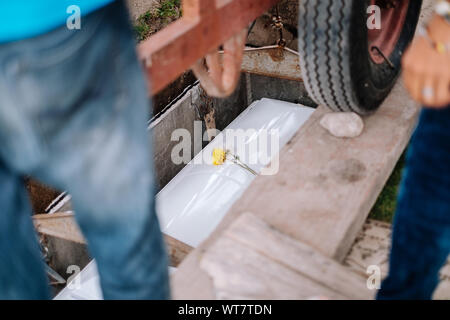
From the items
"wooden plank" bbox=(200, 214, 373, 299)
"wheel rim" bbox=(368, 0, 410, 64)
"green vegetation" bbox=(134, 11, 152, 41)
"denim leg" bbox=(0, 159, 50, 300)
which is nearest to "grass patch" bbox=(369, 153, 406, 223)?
"wheel rim" bbox=(368, 0, 410, 64)

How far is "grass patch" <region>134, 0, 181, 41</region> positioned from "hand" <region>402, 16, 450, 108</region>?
3671mm

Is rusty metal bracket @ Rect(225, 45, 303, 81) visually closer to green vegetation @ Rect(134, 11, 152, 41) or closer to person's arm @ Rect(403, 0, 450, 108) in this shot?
green vegetation @ Rect(134, 11, 152, 41)

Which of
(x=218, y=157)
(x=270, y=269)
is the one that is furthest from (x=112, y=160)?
(x=218, y=157)

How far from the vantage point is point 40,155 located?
2.99ft

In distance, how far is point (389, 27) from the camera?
300cm

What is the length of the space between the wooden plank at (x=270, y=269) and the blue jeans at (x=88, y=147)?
0.68 meters

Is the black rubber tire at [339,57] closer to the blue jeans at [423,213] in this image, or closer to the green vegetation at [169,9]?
the blue jeans at [423,213]

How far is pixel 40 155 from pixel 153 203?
0.30 m

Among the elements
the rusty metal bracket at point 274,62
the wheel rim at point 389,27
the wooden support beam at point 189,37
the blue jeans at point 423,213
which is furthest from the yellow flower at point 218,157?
the blue jeans at point 423,213

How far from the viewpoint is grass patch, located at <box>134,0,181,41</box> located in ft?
15.1

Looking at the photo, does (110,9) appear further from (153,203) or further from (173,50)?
(173,50)

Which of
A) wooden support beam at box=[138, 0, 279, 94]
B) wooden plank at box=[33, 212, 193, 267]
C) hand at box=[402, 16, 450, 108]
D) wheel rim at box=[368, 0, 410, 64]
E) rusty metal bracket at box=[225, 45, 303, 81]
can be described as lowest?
wooden plank at box=[33, 212, 193, 267]
